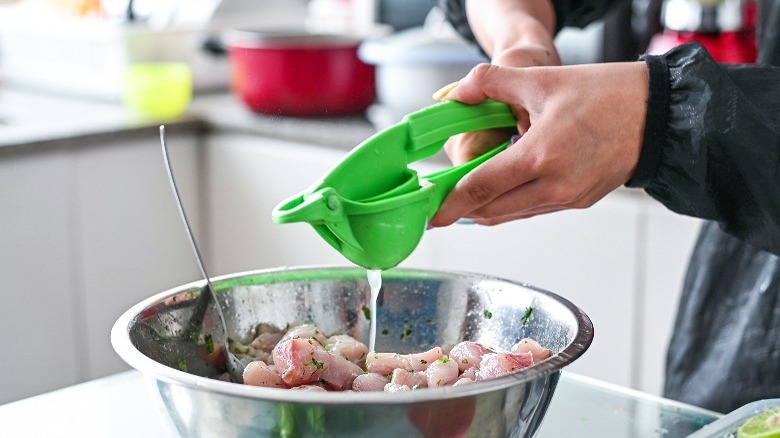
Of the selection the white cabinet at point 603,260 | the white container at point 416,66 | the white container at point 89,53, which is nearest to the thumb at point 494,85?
the white cabinet at point 603,260

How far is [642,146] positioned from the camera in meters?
0.97

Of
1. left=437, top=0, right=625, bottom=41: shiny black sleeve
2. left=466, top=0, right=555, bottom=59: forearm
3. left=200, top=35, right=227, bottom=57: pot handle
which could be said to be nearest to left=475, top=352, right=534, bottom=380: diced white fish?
left=466, top=0, right=555, bottom=59: forearm

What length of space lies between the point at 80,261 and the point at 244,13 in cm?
92

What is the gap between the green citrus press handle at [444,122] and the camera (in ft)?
3.03

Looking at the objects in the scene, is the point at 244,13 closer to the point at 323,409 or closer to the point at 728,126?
the point at 728,126

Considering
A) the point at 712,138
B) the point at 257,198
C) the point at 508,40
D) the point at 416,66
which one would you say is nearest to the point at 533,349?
the point at 712,138

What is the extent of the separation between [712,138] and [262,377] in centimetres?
46

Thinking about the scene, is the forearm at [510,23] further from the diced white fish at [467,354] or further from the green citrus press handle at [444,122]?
the diced white fish at [467,354]

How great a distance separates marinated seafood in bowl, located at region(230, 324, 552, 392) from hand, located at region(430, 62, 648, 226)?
0.45ft

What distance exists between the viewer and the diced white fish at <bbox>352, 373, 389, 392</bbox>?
850 mm

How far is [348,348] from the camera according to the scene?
0.93 m

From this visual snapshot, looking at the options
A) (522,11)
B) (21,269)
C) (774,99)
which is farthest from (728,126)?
(21,269)

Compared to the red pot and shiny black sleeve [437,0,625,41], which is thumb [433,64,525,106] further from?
the red pot

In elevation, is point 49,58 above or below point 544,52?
below
